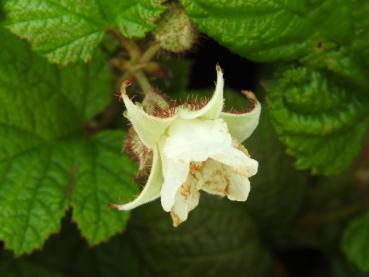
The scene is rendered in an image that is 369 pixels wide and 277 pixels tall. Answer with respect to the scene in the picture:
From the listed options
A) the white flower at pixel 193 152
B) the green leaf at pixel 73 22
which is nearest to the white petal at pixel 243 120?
the white flower at pixel 193 152

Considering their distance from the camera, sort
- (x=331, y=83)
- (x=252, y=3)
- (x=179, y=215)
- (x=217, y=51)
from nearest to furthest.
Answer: (x=179, y=215) → (x=252, y=3) → (x=331, y=83) → (x=217, y=51)

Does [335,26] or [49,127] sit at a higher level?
[335,26]

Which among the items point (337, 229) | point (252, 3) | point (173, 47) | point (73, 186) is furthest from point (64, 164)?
point (337, 229)

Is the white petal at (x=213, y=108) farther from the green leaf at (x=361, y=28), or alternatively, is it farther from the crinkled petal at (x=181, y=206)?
the green leaf at (x=361, y=28)

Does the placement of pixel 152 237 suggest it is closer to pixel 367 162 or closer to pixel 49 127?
Answer: pixel 49 127

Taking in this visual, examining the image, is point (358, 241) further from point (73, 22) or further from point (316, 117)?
point (73, 22)

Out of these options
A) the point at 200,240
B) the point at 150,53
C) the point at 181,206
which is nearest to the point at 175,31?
the point at 150,53

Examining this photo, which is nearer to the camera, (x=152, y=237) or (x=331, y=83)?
(x=331, y=83)
